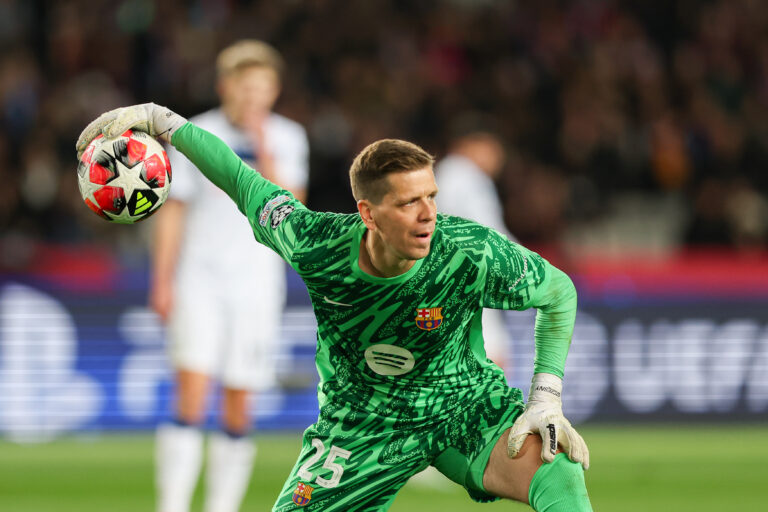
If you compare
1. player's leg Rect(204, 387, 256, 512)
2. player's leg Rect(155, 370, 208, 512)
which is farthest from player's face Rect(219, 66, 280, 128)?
player's leg Rect(204, 387, 256, 512)

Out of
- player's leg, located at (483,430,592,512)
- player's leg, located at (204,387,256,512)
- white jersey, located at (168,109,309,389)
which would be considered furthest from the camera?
white jersey, located at (168,109,309,389)

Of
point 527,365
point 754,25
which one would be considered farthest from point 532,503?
point 754,25

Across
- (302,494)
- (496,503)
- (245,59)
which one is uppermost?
(245,59)

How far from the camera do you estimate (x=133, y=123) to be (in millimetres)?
4500

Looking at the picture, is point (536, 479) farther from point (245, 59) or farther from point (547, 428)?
point (245, 59)

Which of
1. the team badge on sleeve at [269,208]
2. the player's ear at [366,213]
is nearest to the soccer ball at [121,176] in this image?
the team badge on sleeve at [269,208]

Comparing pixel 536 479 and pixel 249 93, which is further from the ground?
pixel 249 93

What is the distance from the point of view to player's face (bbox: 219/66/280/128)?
6.30 meters

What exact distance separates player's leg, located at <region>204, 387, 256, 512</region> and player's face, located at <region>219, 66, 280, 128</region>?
153cm

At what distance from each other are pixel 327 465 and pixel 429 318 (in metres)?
0.68

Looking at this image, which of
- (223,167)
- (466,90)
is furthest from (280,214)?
(466,90)

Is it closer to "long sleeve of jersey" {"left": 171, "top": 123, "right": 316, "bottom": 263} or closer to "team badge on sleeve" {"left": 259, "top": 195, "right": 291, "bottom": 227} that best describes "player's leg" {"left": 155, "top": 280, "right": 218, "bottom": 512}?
"long sleeve of jersey" {"left": 171, "top": 123, "right": 316, "bottom": 263}

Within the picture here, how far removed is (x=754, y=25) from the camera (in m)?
14.4

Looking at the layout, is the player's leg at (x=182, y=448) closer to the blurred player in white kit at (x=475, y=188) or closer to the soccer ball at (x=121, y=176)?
the soccer ball at (x=121, y=176)
